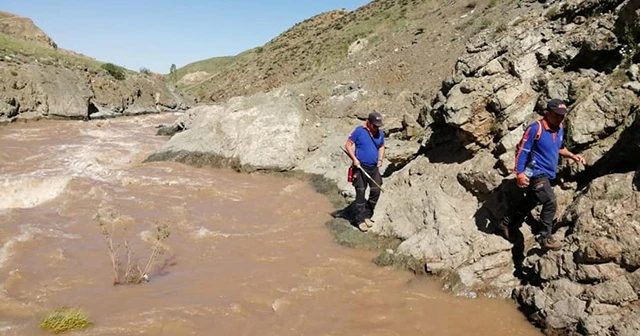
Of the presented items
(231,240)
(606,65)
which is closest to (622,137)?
(606,65)

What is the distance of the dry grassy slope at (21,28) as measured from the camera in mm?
68625

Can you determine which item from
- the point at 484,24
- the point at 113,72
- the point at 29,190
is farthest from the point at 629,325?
the point at 113,72

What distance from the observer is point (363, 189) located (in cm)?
848

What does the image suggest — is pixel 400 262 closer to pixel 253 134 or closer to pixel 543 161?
pixel 543 161

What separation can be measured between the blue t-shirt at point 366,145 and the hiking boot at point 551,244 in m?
Result: 3.17

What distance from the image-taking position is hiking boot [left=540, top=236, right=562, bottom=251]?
5707 millimetres

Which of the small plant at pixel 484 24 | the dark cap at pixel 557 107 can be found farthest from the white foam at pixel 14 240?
the small plant at pixel 484 24

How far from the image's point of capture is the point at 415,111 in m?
14.7

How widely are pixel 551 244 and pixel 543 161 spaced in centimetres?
98

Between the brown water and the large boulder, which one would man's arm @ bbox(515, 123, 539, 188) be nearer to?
the brown water

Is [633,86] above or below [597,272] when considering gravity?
above

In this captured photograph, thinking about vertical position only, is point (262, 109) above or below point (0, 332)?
above

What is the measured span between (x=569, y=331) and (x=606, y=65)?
4.20 metres

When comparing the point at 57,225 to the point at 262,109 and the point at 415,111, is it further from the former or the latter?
the point at 415,111
